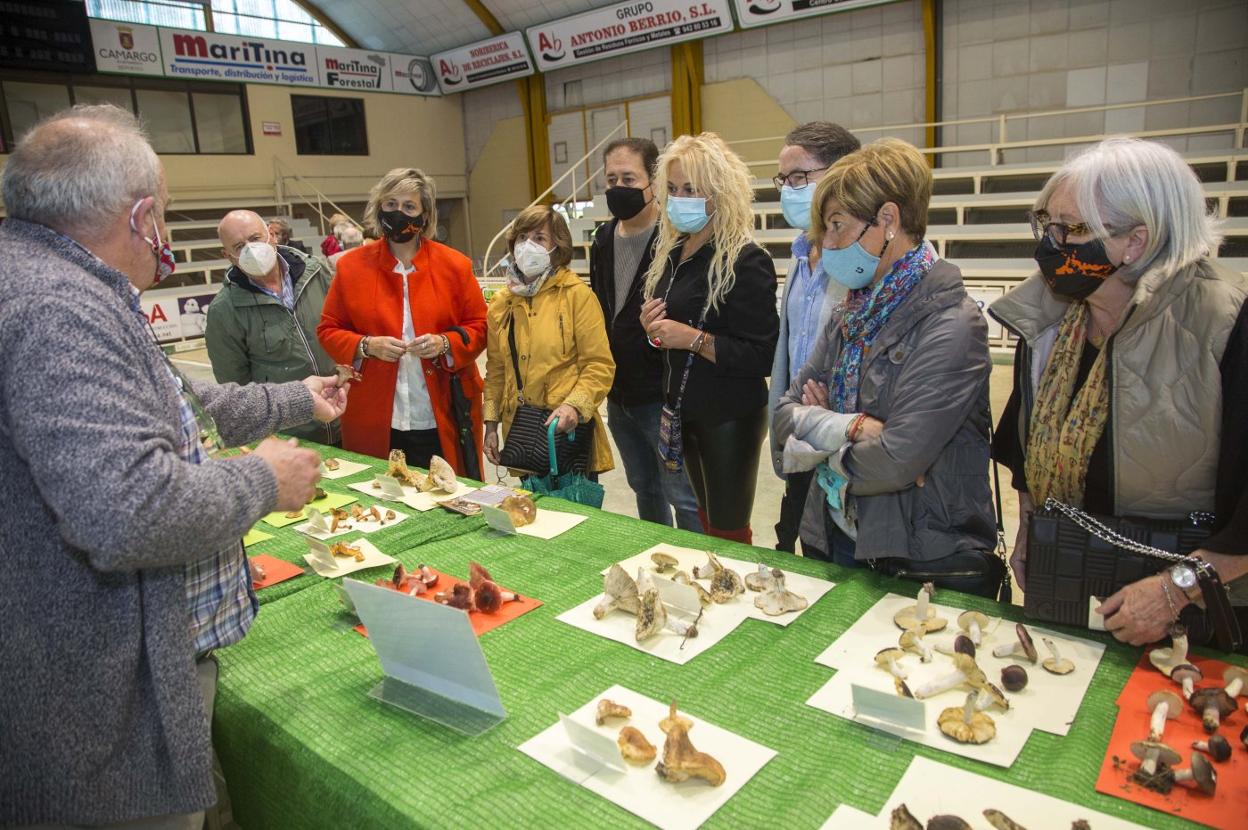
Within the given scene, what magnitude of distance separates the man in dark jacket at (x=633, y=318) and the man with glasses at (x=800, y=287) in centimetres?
46

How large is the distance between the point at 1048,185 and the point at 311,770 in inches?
59.9

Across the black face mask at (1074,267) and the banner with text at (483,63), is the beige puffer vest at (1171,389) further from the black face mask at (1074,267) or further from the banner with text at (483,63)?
the banner with text at (483,63)

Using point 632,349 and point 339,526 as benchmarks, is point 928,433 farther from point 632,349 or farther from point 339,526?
point 339,526

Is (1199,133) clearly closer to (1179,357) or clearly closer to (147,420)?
(1179,357)

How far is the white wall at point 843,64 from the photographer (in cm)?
995

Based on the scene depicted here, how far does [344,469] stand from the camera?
2.57 metres

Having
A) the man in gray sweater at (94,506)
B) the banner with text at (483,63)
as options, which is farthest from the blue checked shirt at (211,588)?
the banner with text at (483,63)

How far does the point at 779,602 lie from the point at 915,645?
26 cm

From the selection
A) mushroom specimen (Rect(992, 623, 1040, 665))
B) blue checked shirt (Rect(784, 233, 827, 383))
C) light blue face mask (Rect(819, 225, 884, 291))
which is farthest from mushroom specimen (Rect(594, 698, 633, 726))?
blue checked shirt (Rect(784, 233, 827, 383))

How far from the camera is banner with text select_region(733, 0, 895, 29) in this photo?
32.0 ft

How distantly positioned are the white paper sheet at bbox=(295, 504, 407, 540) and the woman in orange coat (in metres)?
0.77

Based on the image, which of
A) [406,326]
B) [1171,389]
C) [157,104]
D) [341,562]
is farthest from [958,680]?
[157,104]

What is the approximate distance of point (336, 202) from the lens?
14.3 m

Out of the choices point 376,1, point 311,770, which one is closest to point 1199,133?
point 311,770
